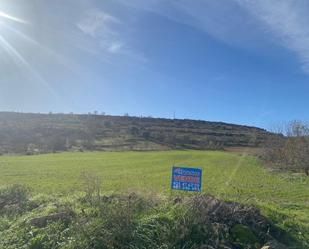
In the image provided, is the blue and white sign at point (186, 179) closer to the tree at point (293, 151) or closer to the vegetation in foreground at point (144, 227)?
the vegetation in foreground at point (144, 227)

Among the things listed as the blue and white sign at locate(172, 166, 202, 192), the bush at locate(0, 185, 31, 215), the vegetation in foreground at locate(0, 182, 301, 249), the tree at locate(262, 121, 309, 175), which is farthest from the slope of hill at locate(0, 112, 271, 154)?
the vegetation in foreground at locate(0, 182, 301, 249)

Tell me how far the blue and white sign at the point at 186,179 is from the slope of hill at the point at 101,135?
217 feet

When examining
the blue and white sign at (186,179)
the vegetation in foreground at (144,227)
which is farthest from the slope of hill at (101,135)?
the vegetation in foreground at (144,227)

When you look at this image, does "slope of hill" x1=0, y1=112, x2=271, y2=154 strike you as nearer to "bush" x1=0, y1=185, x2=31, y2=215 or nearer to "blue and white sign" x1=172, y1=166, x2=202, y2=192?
"blue and white sign" x1=172, y1=166, x2=202, y2=192

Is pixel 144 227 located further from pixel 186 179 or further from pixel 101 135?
pixel 101 135

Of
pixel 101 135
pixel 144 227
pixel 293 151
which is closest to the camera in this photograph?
pixel 144 227

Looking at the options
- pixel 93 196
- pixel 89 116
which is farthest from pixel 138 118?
pixel 93 196

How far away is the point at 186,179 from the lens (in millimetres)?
11945

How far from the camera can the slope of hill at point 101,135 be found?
9712cm

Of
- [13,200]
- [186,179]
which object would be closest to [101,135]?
[13,200]

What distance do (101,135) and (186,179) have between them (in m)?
109

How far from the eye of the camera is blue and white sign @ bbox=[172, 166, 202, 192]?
11805 millimetres

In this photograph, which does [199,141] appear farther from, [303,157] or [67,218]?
[67,218]

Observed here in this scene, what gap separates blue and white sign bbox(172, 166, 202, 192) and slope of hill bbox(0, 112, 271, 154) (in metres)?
66.1
